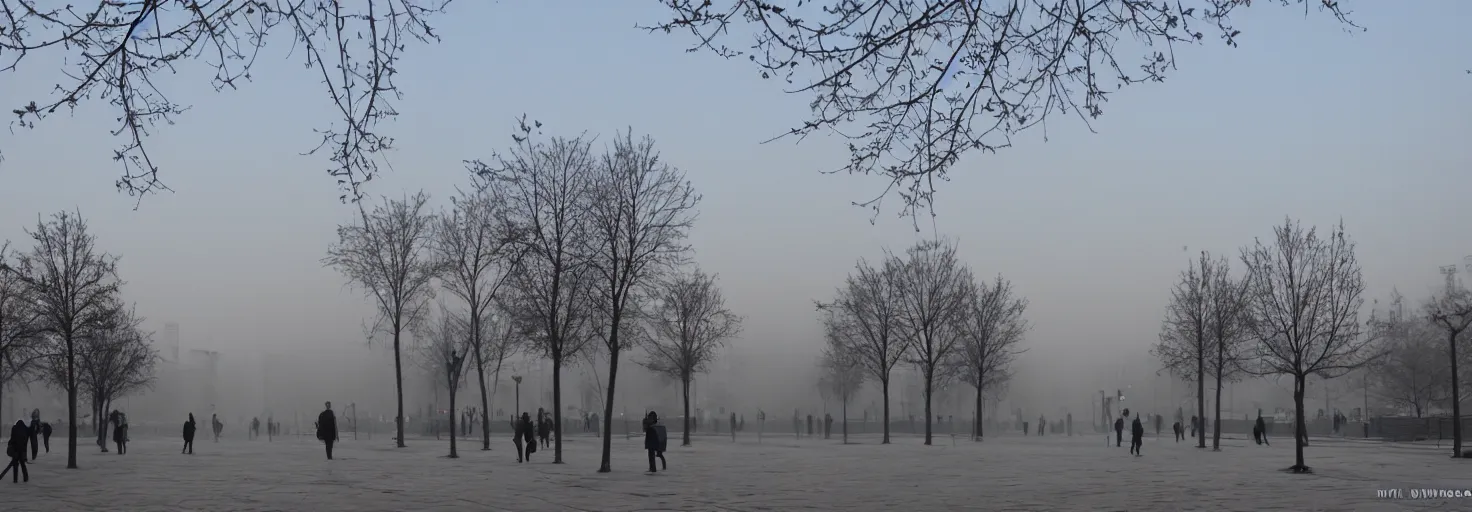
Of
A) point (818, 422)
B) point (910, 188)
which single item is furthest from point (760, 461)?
point (818, 422)

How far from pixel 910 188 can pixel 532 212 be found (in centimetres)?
2375

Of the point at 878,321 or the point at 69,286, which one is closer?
the point at 69,286

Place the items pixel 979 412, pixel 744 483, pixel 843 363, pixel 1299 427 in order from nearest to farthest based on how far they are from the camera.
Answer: pixel 744 483, pixel 1299 427, pixel 979 412, pixel 843 363

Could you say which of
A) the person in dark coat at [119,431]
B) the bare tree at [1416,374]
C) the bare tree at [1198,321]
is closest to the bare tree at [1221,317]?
the bare tree at [1198,321]

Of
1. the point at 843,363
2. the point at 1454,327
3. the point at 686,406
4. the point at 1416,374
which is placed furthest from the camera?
the point at 1416,374

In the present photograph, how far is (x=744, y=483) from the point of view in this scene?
2495 cm

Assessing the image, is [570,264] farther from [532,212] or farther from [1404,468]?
[1404,468]

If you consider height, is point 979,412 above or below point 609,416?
below

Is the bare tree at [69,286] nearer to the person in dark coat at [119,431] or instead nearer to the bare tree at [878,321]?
the person in dark coat at [119,431]

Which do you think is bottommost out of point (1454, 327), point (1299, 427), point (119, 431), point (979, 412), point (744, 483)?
point (979, 412)

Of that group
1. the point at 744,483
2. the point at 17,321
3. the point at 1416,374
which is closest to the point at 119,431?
the point at 17,321

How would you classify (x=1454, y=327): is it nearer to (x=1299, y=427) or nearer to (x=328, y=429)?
(x=1299, y=427)

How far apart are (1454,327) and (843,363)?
104 feet

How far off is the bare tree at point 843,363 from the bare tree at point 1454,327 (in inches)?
936
